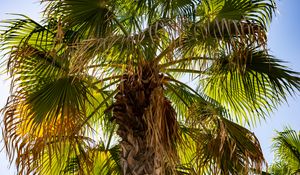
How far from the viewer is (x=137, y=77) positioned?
5.25 metres

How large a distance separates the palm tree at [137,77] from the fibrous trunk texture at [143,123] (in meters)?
0.01

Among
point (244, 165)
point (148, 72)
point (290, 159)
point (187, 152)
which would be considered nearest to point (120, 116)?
point (148, 72)

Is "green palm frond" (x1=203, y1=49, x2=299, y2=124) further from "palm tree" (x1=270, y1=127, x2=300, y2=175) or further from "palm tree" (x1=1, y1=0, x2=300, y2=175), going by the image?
"palm tree" (x1=270, y1=127, x2=300, y2=175)

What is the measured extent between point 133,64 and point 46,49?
1.23 m

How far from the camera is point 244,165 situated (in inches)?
225

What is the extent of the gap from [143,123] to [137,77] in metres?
0.48

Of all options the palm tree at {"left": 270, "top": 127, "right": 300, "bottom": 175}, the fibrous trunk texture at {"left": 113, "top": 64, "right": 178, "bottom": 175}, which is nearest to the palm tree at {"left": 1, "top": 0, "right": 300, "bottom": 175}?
the fibrous trunk texture at {"left": 113, "top": 64, "right": 178, "bottom": 175}

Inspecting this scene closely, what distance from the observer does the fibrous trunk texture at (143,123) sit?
5.03 meters

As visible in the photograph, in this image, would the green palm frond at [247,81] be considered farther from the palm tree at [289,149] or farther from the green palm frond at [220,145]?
the palm tree at [289,149]

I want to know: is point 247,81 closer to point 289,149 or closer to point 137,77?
point 137,77

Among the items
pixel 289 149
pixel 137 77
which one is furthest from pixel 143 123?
pixel 289 149

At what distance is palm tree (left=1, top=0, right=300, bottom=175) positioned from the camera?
16.0 feet

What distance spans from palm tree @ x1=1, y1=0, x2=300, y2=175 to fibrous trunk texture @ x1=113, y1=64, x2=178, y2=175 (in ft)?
0.03

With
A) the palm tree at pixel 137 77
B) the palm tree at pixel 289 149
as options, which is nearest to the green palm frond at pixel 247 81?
the palm tree at pixel 137 77
